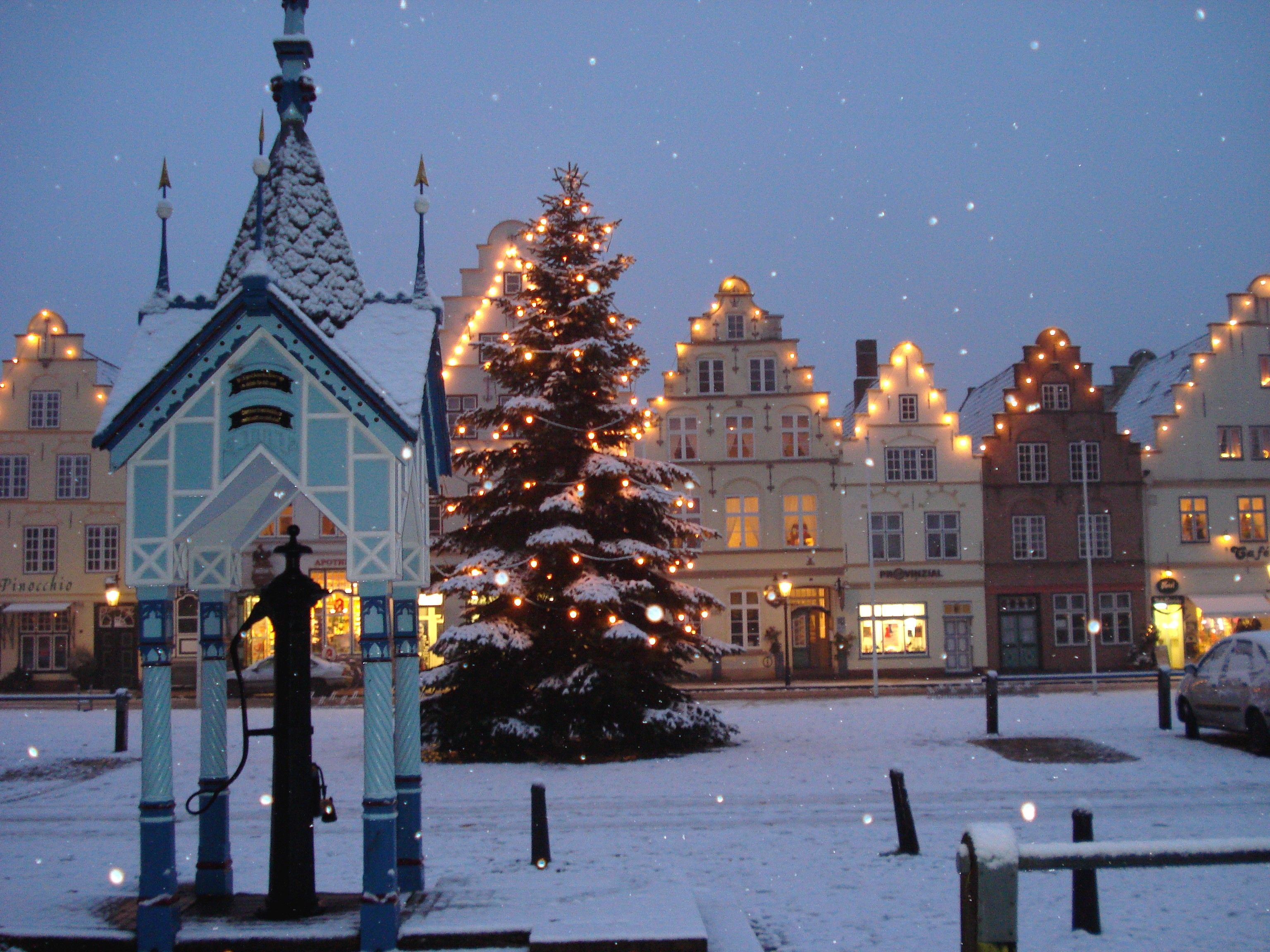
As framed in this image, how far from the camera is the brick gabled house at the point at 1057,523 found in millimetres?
39844

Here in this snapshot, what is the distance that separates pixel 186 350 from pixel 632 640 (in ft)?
37.1

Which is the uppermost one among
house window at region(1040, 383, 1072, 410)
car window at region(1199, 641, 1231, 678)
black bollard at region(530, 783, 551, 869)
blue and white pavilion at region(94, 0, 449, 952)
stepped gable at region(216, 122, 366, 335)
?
house window at region(1040, 383, 1072, 410)

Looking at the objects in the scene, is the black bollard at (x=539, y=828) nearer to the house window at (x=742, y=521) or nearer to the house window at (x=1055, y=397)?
the house window at (x=742, y=521)

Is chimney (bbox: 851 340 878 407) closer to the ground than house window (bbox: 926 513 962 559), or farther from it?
farther from it

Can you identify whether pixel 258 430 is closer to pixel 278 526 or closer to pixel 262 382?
pixel 262 382

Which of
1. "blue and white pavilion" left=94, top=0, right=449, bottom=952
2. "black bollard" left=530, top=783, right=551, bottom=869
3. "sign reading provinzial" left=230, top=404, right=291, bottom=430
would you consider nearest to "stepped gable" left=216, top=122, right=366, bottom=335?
"blue and white pavilion" left=94, top=0, right=449, bottom=952

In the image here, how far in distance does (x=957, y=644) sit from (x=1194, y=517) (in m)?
9.74

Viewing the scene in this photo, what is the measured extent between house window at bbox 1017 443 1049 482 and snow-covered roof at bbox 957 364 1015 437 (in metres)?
2.02

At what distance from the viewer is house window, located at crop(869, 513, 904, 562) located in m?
40.0

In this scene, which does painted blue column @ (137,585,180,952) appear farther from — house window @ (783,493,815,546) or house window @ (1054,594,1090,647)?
house window @ (1054,594,1090,647)

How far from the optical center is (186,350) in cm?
877

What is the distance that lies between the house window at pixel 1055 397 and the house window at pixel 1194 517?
5.32m

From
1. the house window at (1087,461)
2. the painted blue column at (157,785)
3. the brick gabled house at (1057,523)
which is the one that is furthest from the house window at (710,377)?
the painted blue column at (157,785)

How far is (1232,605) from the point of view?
39062 millimetres
